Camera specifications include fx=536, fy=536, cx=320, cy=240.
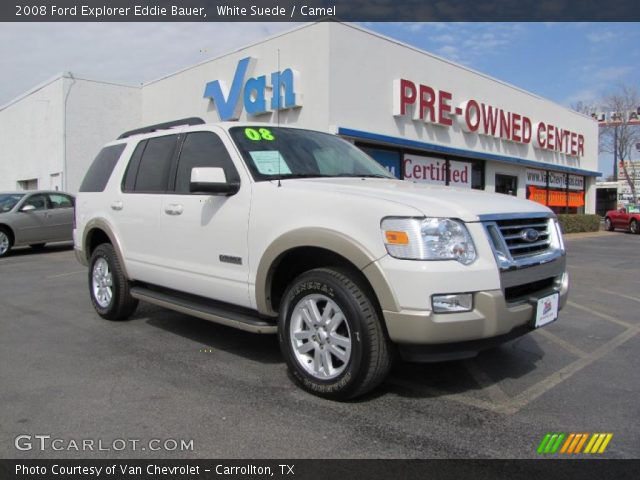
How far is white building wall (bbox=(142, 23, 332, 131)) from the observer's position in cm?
1323

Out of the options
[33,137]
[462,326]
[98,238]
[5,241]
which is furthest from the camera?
[33,137]

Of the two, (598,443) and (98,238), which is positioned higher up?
(98,238)

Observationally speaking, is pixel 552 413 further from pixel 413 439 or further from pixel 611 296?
pixel 611 296

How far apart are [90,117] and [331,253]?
18.4m

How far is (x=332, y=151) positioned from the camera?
15.9ft

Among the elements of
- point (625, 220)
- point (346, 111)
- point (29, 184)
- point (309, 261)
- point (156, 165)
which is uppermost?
point (346, 111)

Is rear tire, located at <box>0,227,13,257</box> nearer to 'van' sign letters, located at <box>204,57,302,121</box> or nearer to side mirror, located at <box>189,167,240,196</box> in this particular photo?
'van' sign letters, located at <box>204,57,302,121</box>

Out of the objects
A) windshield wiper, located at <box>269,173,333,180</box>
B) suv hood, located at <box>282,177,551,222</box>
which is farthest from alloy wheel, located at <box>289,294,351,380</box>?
windshield wiper, located at <box>269,173,333,180</box>

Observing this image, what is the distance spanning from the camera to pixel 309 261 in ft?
13.1

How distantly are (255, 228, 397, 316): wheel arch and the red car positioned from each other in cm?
2658

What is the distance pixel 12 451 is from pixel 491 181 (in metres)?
19.5

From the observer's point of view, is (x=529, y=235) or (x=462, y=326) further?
(x=529, y=235)

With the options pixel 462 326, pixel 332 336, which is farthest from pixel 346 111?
pixel 462 326

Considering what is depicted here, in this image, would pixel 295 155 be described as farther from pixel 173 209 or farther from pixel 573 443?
pixel 573 443
